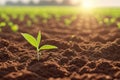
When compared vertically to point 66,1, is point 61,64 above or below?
below

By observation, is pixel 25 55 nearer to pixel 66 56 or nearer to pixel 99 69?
pixel 66 56

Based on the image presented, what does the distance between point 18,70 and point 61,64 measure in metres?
0.55

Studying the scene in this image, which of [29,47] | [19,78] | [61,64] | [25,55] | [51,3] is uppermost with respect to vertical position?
[51,3]

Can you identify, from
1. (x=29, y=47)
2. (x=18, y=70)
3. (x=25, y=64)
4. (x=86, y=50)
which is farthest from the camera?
(x=29, y=47)

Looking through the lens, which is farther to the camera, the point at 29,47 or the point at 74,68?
the point at 29,47

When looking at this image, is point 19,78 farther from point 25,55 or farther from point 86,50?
point 86,50

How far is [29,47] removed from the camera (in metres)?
4.55

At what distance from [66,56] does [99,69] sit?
2.39ft

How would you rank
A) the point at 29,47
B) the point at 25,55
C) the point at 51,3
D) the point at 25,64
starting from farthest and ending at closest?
the point at 51,3 → the point at 29,47 → the point at 25,55 → the point at 25,64

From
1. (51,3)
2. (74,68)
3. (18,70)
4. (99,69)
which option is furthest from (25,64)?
(51,3)

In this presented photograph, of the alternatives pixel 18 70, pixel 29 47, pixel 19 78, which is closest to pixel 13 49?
pixel 29 47

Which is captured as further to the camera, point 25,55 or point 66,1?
point 66,1

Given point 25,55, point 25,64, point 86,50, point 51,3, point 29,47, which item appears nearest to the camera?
point 25,64

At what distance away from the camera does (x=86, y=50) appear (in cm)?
407
